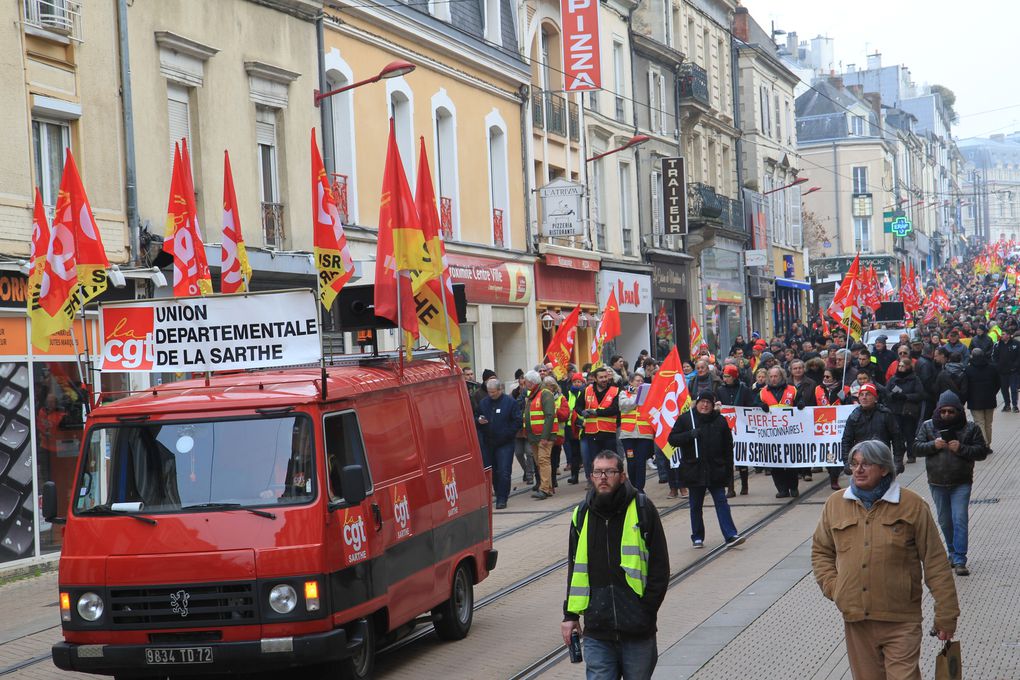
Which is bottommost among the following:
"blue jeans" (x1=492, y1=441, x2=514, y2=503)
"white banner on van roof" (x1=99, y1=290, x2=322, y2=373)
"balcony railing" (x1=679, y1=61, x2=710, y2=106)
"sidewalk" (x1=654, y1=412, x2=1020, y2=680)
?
"sidewalk" (x1=654, y1=412, x2=1020, y2=680)

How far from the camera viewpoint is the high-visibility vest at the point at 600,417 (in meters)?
18.3

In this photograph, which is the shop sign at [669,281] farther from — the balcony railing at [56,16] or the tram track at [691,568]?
the balcony railing at [56,16]

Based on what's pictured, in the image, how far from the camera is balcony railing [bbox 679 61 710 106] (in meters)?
44.0

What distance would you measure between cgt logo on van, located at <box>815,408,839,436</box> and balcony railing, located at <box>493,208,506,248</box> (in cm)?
1296

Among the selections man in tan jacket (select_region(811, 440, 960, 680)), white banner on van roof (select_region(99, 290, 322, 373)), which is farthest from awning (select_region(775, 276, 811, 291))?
man in tan jacket (select_region(811, 440, 960, 680))

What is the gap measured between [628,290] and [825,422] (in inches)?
788

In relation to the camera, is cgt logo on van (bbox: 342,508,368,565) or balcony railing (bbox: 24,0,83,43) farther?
balcony railing (bbox: 24,0,83,43)

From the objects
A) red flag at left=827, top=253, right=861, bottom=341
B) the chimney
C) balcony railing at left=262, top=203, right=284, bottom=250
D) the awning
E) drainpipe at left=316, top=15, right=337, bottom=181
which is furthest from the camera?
the awning

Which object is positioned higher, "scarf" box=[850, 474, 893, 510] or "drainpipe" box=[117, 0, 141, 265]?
"drainpipe" box=[117, 0, 141, 265]

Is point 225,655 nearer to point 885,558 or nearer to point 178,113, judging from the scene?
point 885,558

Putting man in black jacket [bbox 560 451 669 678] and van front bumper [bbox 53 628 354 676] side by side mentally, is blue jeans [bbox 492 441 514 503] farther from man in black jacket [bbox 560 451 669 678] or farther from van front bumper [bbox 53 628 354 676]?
man in black jacket [bbox 560 451 669 678]

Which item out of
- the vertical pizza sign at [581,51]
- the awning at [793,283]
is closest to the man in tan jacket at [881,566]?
the vertical pizza sign at [581,51]

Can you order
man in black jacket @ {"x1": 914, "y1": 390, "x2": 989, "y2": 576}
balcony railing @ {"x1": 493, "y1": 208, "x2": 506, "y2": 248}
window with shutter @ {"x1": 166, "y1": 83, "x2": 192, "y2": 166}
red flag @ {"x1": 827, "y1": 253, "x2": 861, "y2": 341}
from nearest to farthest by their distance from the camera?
man in black jacket @ {"x1": 914, "y1": 390, "x2": 989, "y2": 576} → window with shutter @ {"x1": 166, "y1": 83, "x2": 192, "y2": 166} → red flag @ {"x1": 827, "y1": 253, "x2": 861, "y2": 341} → balcony railing @ {"x1": 493, "y1": 208, "x2": 506, "y2": 248}

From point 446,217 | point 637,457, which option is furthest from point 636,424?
point 446,217
